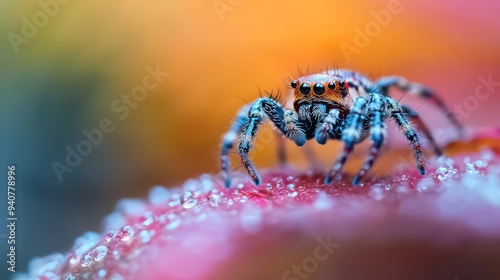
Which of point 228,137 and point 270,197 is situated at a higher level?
point 228,137

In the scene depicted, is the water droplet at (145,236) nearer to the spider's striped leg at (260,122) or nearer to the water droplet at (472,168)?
the spider's striped leg at (260,122)

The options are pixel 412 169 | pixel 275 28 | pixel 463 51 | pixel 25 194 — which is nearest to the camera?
pixel 412 169

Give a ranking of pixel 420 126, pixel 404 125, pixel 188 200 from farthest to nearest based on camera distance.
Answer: pixel 420 126
pixel 404 125
pixel 188 200

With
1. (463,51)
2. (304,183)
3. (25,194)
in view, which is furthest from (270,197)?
(463,51)

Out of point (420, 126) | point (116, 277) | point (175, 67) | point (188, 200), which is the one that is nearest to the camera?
point (116, 277)

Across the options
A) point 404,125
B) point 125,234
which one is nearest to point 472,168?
point 404,125

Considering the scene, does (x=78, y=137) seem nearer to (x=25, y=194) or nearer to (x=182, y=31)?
(x=25, y=194)

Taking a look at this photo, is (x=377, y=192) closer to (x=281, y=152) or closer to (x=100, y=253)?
(x=100, y=253)

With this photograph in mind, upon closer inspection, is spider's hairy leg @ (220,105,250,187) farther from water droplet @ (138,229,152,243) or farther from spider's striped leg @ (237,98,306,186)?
water droplet @ (138,229,152,243)
